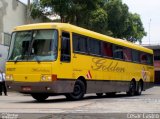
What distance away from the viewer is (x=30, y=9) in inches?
1522

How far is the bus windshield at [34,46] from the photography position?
735 inches

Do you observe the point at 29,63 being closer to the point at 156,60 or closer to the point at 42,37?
the point at 42,37

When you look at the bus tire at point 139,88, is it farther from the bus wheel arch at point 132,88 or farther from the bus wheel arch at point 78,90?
the bus wheel arch at point 78,90

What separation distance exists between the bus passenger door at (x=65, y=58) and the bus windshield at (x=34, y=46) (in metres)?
0.46

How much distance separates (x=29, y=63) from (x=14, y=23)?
65.7 ft

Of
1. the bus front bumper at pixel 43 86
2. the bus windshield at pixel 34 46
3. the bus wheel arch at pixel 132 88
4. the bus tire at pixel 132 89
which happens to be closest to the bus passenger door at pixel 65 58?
the bus front bumper at pixel 43 86

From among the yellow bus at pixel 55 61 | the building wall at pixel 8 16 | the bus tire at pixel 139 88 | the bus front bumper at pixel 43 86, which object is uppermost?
the building wall at pixel 8 16

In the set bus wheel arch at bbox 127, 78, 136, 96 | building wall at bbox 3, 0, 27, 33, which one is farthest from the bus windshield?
building wall at bbox 3, 0, 27, 33

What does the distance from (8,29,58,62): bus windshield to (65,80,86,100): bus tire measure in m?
2.25

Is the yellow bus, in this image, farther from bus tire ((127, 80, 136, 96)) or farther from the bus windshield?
bus tire ((127, 80, 136, 96))

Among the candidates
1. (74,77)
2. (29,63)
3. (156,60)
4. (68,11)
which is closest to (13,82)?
(29,63)

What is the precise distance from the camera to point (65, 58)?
19.3m

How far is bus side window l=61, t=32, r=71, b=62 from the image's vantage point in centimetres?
1906

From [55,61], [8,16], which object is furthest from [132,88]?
[8,16]
